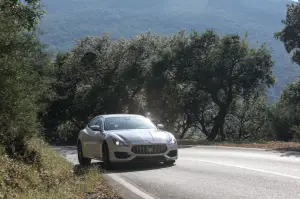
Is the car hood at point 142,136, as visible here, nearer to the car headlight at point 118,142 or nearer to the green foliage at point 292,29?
the car headlight at point 118,142

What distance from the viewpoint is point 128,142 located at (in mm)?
12133

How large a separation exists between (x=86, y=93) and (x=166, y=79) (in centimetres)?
1086

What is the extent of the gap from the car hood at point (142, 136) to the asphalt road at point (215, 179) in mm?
728

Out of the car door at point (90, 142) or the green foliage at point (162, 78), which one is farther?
the green foliage at point (162, 78)

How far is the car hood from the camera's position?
1219cm

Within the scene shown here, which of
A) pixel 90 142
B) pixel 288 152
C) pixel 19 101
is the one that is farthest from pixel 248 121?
pixel 19 101

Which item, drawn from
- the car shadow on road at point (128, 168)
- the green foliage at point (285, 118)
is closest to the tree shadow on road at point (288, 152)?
the car shadow on road at point (128, 168)

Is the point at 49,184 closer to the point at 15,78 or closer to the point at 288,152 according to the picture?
the point at 15,78

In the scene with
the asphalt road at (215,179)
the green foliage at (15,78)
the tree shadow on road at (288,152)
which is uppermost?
the green foliage at (15,78)

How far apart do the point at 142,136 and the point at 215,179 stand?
2.92 meters

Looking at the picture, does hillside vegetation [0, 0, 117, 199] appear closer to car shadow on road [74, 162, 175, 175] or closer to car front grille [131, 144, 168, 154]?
car shadow on road [74, 162, 175, 175]

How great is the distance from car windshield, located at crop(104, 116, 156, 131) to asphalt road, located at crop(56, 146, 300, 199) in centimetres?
110

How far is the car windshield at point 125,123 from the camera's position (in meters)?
13.5

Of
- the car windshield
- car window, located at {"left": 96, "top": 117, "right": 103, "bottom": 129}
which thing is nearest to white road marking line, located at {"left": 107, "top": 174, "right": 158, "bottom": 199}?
the car windshield
